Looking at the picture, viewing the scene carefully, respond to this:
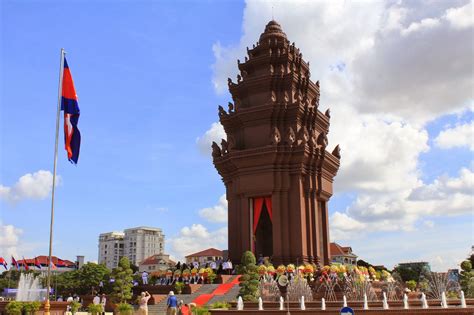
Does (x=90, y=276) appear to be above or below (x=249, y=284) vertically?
above

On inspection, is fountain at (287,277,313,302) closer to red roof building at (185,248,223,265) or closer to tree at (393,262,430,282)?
tree at (393,262,430,282)

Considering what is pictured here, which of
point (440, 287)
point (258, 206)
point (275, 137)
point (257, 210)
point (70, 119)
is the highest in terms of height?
point (275, 137)

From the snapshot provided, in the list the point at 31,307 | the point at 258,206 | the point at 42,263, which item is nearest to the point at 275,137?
the point at 258,206

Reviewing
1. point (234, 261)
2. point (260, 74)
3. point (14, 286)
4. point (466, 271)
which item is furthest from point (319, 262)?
point (14, 286)

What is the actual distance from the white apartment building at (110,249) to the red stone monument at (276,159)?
497ft

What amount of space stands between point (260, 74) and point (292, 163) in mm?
8765

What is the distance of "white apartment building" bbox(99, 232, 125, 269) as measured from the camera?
187 metres

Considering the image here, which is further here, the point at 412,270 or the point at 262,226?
the point at 412,270

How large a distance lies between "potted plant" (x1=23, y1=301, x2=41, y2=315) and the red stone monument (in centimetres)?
1808

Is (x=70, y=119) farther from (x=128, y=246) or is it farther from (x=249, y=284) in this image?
(x=128, y=246)

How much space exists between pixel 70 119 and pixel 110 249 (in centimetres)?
17351

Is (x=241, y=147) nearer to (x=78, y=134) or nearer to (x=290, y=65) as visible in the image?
(x=290, y=65)

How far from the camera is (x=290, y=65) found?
44531 millimetres

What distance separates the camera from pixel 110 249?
18812 cm
